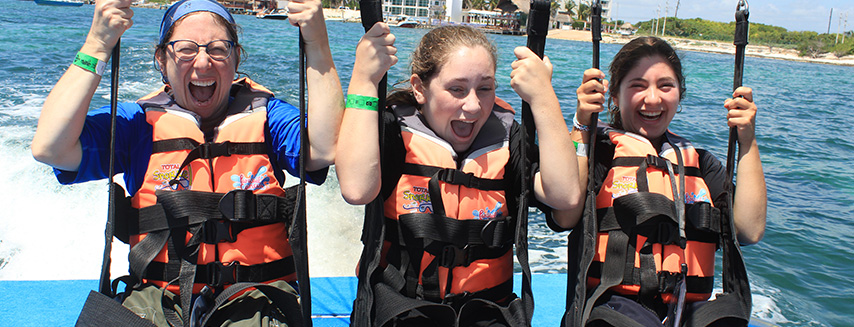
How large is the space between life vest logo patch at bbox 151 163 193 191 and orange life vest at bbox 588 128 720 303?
1.44 meters

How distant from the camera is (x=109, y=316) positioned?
176 cm

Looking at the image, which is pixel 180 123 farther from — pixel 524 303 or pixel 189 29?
pixel 524 303

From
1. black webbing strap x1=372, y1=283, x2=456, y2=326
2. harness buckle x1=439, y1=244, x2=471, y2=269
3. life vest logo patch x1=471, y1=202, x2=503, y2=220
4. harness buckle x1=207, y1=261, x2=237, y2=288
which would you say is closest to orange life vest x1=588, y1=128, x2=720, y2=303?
life vest logo patch x1=471, y1=202, x2=503, y2=220

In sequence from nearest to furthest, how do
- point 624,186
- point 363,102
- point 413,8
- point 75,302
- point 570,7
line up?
point 363,102, point 624,186, point 75,302, point 413,8, point 570,7

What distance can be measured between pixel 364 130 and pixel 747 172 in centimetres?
135

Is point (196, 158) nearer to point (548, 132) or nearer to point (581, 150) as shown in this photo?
point (548, 132)

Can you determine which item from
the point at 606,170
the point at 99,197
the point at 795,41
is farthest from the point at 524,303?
the point at 795,41

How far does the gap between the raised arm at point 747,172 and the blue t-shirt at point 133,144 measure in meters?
1.45

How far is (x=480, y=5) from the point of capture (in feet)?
234

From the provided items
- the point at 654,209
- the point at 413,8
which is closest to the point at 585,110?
the point at 654,209

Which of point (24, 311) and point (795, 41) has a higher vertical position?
point (795, 41)

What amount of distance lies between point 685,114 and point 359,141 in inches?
455

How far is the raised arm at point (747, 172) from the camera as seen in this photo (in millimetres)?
2098

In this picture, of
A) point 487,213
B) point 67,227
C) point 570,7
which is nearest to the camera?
point 487,213
